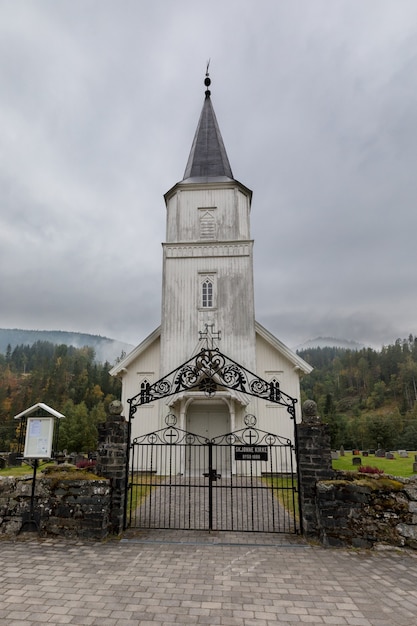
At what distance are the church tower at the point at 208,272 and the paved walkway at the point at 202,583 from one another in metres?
10.9

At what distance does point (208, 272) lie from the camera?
61.2 feet

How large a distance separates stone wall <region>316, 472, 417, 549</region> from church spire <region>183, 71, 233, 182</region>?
55.1 feet

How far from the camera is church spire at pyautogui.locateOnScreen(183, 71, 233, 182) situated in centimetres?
2095

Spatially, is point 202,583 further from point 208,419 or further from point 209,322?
point 209,322

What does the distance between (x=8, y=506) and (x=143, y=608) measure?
172 inches

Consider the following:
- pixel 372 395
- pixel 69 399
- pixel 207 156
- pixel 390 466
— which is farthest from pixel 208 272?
pixel 372 395

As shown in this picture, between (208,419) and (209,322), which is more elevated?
(209,322)

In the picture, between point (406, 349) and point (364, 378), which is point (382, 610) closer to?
point (364, 378)

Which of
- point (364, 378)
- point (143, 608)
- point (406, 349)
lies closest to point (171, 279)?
point (143, 608)

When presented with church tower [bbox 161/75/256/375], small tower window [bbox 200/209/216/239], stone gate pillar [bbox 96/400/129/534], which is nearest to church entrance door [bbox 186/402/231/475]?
church tower [bbox 161/75/256/375]

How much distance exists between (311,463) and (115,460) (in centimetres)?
401

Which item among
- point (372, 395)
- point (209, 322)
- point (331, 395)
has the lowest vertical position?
point (331, 395)

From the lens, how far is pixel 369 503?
700cm

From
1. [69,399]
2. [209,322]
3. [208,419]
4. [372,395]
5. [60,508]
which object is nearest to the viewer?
[60,508]
